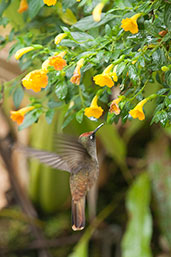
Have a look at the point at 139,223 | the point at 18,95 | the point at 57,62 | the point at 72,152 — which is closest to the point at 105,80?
the point at 57,62

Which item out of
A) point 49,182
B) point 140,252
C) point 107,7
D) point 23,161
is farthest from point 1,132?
point 107,7

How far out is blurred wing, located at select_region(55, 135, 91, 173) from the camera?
2.84 ft

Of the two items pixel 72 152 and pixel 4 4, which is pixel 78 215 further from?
pixel 4 4

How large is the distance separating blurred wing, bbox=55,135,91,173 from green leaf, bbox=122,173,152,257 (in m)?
0.94

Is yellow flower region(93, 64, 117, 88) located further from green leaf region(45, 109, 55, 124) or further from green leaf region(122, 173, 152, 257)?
green leaf region(122, 173, 152, 257)

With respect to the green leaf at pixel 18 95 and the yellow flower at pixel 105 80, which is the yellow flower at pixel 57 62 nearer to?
the yellow flower at pixel 105 80

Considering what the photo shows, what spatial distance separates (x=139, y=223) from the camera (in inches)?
74.5

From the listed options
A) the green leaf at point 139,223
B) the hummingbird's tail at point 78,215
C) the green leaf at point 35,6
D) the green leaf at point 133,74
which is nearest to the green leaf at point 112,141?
the green leaf at point 139,223

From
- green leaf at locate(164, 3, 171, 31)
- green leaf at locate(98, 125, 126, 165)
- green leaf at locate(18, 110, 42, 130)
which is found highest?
green leaf at locate(164, 3, 171, 31)

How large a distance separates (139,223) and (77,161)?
103 cm

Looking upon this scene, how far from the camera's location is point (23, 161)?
259 cm

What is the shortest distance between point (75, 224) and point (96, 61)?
1.61 feet

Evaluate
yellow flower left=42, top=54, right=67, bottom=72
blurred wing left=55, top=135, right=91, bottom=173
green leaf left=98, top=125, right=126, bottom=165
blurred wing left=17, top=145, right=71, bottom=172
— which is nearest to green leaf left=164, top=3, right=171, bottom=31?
yellow flower left=42, top=54, right=67, bottom=72

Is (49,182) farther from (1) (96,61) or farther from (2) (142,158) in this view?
(1) (96,61)
